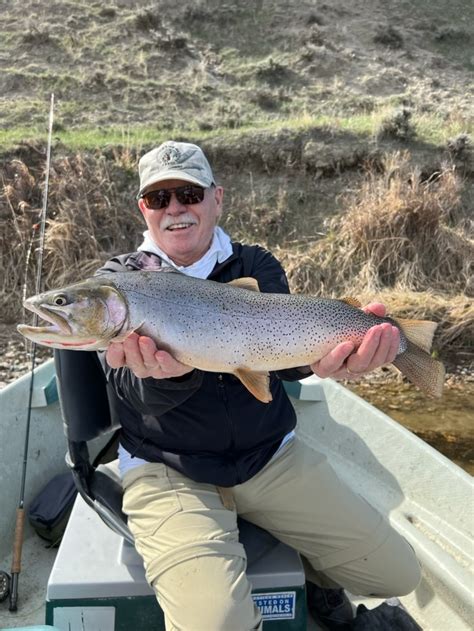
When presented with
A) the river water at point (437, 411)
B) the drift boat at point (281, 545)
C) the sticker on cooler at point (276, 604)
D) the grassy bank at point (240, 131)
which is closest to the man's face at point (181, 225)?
the drift boat at point (281, 545)

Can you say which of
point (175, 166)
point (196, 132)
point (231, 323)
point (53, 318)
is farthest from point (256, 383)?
point (196, 132)

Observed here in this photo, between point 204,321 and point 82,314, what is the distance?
504 millimetres

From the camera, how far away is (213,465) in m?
2.61

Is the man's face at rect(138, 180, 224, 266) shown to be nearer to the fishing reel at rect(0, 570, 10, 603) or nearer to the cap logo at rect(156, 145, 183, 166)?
the cap logo at rect(156, 145, 183, 166)

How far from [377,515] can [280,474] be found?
518mm

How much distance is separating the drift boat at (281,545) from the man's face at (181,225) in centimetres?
147

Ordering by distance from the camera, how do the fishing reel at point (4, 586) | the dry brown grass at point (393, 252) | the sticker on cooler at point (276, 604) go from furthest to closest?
the dry brown grass at point (393, 252) → the fishing reel at point (4, 586) → the sticker on cooler at point (276, 604)

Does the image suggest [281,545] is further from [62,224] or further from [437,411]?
[62,224]

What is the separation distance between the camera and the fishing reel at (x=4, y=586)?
3.21 m

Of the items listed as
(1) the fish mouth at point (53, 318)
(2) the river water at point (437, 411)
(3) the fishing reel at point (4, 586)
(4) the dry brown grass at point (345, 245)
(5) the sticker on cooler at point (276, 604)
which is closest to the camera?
(1) the fish mouth at point (53, 318)

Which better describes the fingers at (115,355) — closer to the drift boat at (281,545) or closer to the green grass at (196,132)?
the drift boat at (281,545)

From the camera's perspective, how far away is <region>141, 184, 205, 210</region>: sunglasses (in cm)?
286

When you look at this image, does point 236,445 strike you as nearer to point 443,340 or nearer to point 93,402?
point 93,402

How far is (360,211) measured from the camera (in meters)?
9.59
